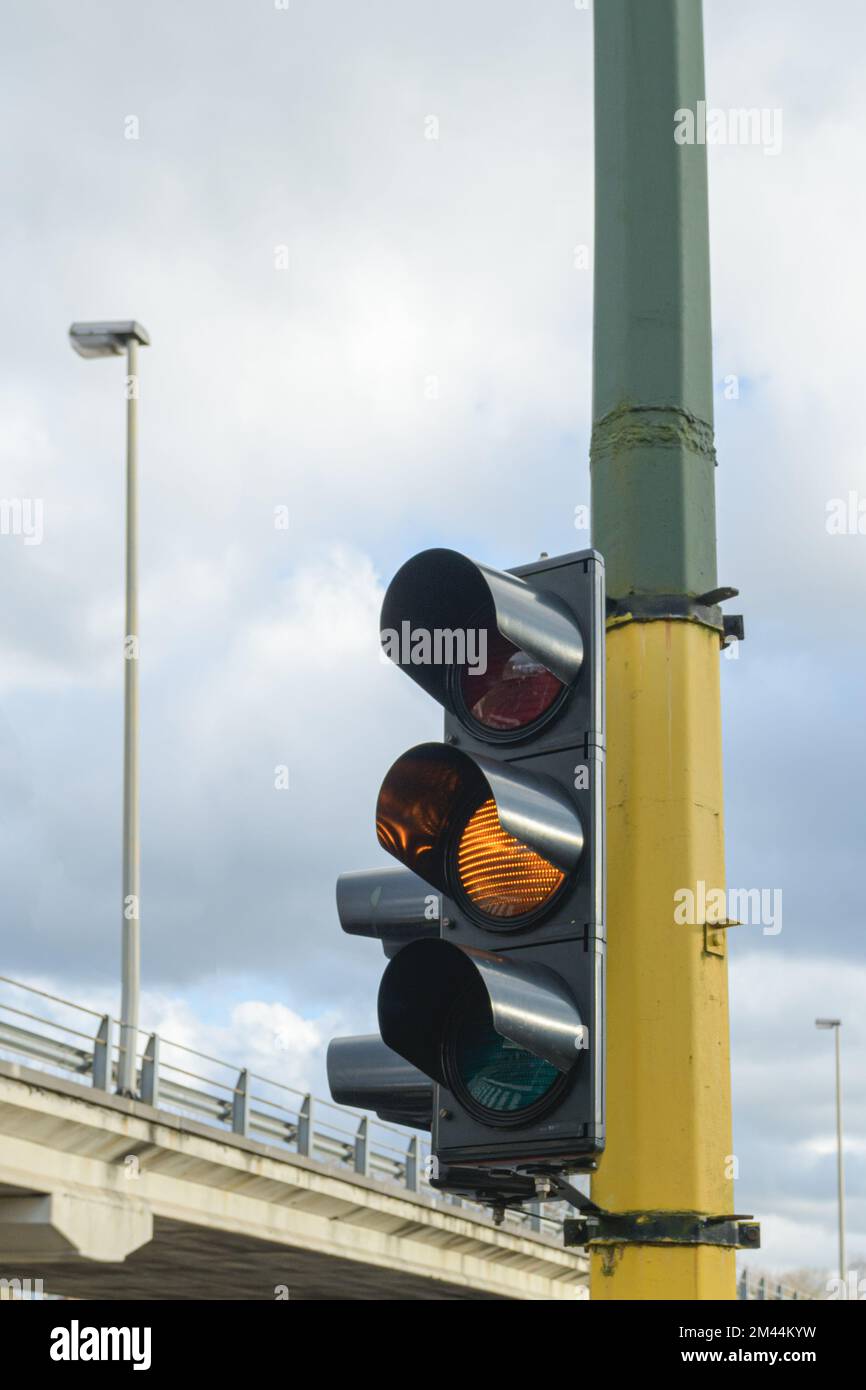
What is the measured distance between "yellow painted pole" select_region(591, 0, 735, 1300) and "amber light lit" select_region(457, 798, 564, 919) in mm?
277

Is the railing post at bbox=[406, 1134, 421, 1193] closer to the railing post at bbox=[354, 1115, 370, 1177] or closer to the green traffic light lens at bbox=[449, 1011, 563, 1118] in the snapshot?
the railing post at bbox=[354, 1115, 370, 1177]

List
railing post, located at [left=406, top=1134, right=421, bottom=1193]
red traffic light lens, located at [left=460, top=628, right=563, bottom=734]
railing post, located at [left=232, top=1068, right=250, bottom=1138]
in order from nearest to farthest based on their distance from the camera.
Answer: red traffic light lens, located at [left=460, top=628, right=563, bottom=734]
railing post, located at [left=232, top=1068, right=250, bottom=1138]
railing post, located at [left=406, top=1134, right=421, bottom=1193]

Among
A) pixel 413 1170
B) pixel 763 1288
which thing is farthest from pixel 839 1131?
pixel 763 1288

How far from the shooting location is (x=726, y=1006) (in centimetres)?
432

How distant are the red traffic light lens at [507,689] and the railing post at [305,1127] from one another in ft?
112

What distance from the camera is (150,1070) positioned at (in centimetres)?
3072

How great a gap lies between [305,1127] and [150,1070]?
7.72 metres

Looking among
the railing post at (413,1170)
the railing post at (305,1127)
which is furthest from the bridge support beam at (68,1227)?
the railing post at (413,1170)

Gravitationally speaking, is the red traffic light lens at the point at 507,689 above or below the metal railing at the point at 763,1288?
above

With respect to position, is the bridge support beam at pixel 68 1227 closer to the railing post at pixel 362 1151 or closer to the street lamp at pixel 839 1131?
the railing post at pixel 362 1151

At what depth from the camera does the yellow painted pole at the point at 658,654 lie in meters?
4.20

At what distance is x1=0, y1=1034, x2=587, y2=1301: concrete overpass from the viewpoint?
28.7 m

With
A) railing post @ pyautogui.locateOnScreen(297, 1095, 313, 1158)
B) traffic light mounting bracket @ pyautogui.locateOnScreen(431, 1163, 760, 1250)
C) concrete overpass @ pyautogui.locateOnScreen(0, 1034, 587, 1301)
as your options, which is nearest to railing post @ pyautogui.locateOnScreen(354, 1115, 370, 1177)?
concrete overpass @ pyautogui.locateOnScreen(0, 1034, 587, 1301)
